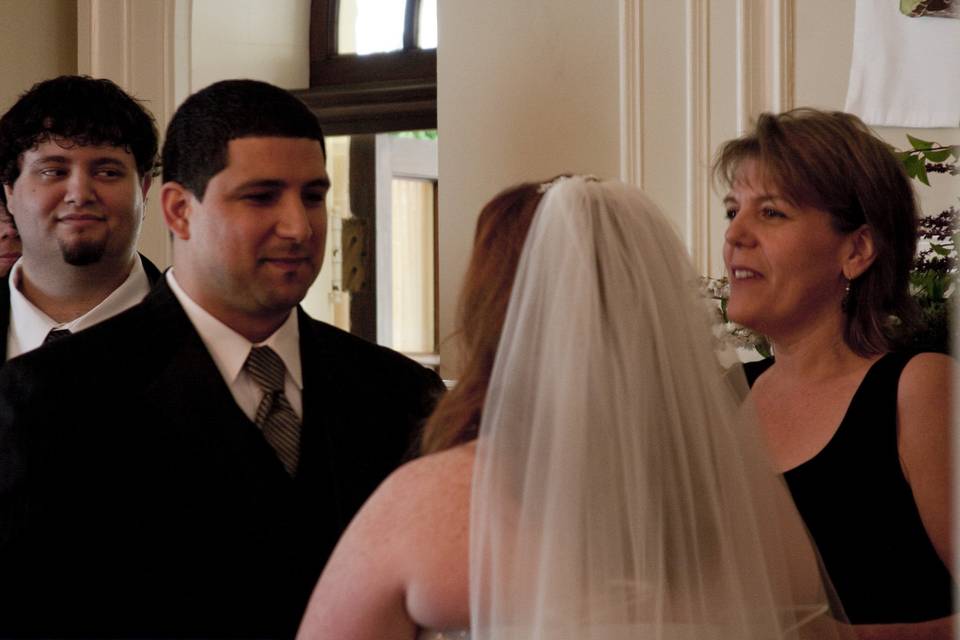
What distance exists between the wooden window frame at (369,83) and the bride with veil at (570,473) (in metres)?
4.48

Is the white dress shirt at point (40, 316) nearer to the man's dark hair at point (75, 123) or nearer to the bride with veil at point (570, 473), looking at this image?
the man's dark hair at point (75, 123)

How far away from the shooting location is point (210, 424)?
205 centimetres

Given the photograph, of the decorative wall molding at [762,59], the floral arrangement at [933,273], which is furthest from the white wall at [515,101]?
the floral arrangement at [933,273]

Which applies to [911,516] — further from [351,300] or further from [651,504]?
[351,300]

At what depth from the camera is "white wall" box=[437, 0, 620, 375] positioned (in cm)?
509

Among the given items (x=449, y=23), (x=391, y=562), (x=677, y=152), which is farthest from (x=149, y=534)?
(x=449, y=23)

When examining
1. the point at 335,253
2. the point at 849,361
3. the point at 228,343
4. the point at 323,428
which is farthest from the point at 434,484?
the point at 335,253

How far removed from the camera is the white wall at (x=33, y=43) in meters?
5.80

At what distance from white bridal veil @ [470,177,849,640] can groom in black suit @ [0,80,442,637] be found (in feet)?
1.59

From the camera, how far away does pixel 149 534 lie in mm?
1938

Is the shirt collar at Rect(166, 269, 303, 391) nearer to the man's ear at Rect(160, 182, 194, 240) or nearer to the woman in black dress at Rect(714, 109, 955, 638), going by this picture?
the man's ear at Rect(160, 182, 194, 240)

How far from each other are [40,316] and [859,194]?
1768 mm

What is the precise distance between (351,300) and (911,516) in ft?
14.9

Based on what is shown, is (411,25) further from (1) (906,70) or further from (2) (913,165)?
(2) (913,165)
